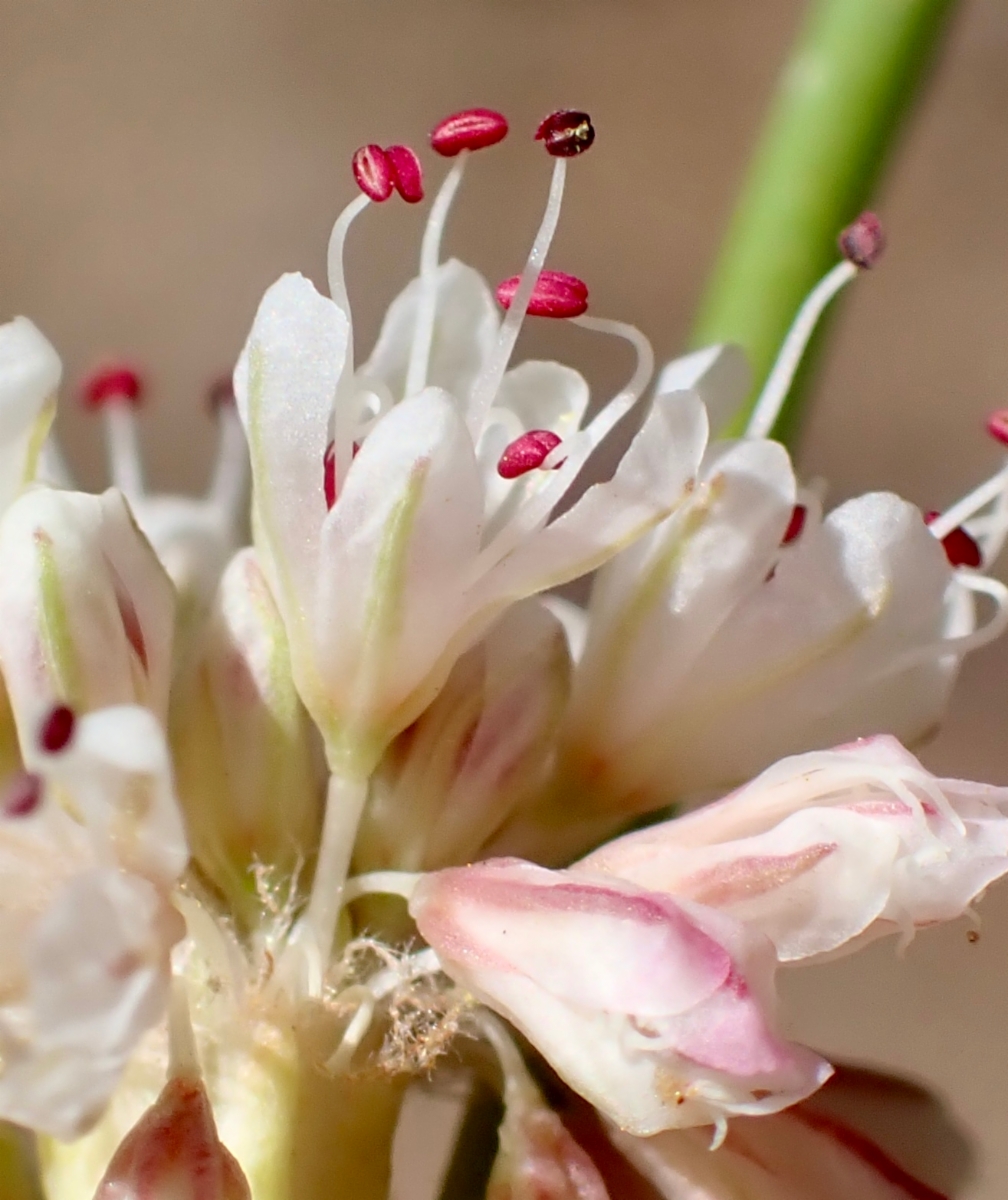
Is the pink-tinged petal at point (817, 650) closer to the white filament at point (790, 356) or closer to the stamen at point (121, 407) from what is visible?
the white filament at point (790, 356)

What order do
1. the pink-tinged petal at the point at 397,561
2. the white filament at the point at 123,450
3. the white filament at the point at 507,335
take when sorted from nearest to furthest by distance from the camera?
the pink-tinged petal at the point at 397,561, the white filament at the point at 507,335, the white filament at the point at 123,450

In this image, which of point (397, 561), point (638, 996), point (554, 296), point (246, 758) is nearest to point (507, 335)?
point (554, 296)

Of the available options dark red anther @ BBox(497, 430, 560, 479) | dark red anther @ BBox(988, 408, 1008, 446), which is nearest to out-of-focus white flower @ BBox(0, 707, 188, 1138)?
dark red anther @ BBox(497, 430, 560, 479)

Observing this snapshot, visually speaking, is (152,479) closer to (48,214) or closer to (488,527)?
(48,214)

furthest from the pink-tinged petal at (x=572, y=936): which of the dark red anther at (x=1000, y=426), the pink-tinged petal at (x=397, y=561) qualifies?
the dark red anther at (x=1000, y=426)

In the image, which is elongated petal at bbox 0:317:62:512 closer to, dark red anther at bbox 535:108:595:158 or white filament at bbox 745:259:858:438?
dark red anther at bbox 535:108:595:158

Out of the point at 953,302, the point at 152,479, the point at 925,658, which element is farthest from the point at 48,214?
the point at 925,658
